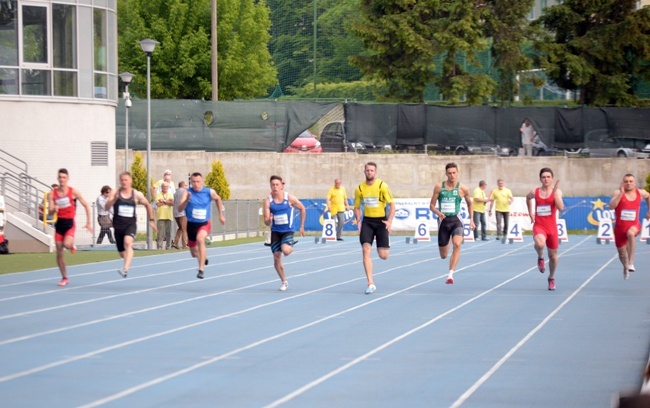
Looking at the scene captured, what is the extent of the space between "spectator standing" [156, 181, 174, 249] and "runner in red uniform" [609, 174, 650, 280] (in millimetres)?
13397

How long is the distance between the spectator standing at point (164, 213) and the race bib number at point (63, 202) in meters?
10.4

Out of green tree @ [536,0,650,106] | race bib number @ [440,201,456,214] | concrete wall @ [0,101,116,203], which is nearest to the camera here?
race bib number @ [440,201,456,214]

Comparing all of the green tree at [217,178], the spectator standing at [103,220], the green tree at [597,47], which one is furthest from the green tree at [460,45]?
the spectator standing at [103,220]

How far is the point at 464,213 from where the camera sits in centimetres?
3794

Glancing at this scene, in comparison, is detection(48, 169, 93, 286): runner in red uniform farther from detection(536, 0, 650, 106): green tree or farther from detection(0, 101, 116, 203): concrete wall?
detection(536, 0, 650, 106): green tree

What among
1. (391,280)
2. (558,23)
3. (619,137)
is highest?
(558,23)

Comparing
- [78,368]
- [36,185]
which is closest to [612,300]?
[78,368]

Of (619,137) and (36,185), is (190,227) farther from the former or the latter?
(619,137)

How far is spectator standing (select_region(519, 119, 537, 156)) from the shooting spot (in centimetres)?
4588

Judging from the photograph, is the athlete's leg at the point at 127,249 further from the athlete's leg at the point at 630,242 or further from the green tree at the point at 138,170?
the green tree at the point at 138,170

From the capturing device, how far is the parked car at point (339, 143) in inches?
1788

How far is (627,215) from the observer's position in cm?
1930

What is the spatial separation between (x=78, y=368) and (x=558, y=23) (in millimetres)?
47947

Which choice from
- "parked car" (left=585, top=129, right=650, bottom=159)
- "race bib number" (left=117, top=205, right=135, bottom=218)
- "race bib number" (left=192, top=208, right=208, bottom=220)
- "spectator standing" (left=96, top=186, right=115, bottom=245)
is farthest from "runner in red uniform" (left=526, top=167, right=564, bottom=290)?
"parked car" (left=585, top=129, right=650, bottom=159)
